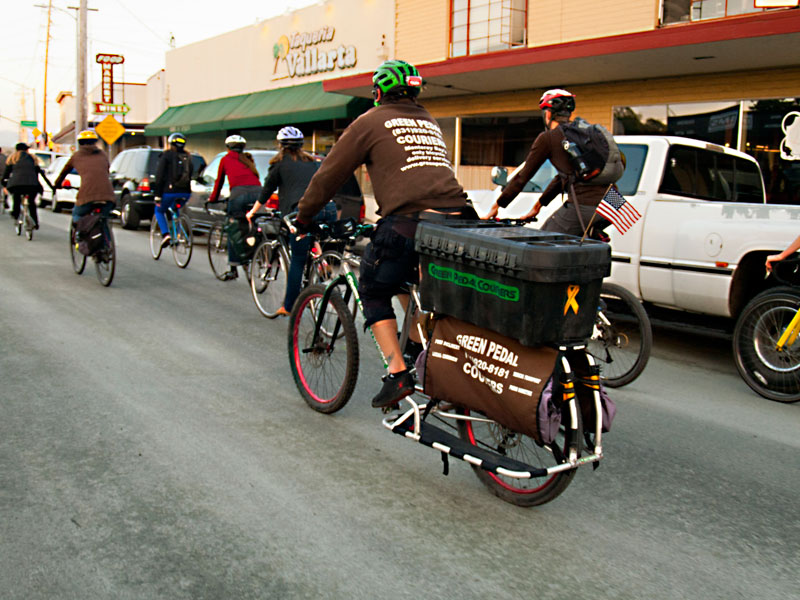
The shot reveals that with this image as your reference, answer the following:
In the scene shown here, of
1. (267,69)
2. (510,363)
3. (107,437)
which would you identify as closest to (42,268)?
(107,437)

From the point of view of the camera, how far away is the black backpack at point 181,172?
1300 centimetres

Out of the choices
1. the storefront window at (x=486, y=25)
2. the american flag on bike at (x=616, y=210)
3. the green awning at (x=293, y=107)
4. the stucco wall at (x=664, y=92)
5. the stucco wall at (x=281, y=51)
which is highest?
the stucco wall at (x=281, y=51)

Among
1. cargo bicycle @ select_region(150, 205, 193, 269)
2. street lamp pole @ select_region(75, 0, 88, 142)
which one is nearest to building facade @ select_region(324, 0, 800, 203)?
cargo bicycle @ select_region(150, 205, 193, 269)

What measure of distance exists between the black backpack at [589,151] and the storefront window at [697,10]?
989cm

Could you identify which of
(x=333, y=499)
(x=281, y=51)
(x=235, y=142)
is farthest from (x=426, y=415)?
(x=281, y=51)

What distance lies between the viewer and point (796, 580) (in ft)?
10.6

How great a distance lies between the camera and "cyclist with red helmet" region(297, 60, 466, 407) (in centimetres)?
436

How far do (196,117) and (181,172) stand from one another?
2106cm

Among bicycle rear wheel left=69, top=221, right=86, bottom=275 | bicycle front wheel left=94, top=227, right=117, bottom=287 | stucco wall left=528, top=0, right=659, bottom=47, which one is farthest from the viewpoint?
stucco wall left=528, top=0, right=659, bottom=47

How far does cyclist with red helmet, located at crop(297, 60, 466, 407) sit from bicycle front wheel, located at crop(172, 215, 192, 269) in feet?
27.7

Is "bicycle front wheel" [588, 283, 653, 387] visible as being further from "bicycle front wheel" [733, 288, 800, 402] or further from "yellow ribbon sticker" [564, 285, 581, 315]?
"yellow ribbon sticker" [564, 285, 581, 315]

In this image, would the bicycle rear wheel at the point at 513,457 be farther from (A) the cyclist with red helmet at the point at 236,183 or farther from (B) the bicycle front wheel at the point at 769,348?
(A) the cyclist with red helmet at the point at 236,183

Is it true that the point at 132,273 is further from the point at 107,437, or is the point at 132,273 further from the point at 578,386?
the point at 578,386

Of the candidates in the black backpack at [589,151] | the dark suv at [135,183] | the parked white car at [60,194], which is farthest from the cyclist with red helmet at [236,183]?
the parked white car at [60,194]
